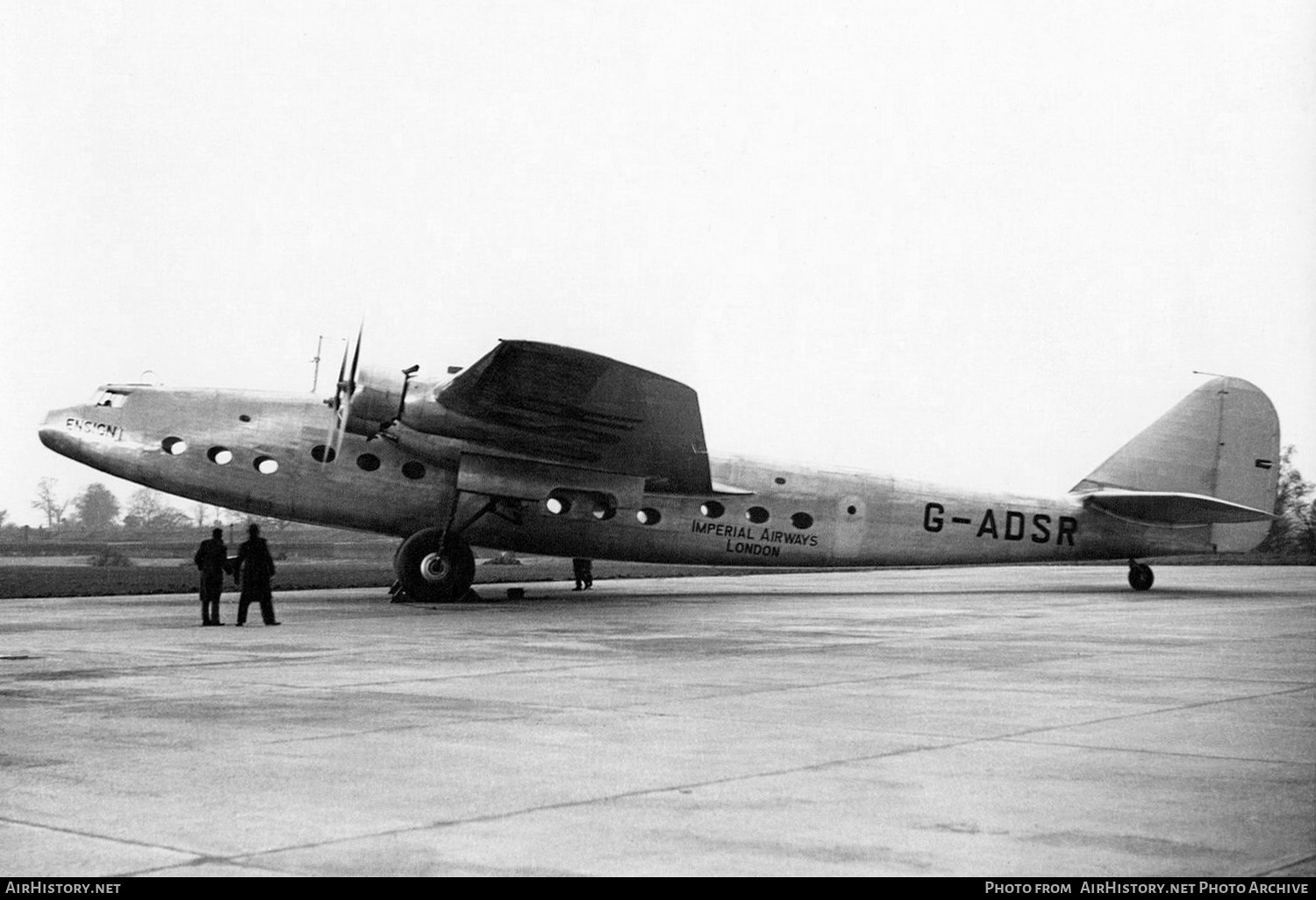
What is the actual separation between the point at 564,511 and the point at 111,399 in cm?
764

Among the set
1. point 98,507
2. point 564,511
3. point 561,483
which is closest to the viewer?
point 561,483

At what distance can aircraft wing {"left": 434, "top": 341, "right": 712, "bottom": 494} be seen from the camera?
18812mm

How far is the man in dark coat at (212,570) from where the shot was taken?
1739 centimetres

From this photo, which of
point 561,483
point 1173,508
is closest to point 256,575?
point 561,483

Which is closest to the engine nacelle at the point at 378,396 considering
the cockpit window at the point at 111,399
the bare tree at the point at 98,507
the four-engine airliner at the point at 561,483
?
the four-engine airliner at the point at 561,483

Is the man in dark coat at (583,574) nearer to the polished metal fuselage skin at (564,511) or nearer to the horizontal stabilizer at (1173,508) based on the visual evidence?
the polished metal fuselage skin at (564,511)

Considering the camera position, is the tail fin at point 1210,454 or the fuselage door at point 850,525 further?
the tail fin at point 1210,454

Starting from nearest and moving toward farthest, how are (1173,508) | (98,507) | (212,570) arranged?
1. (212,570)
2. (1173,508)
3. (98,507)

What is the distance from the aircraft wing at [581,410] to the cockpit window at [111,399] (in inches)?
225

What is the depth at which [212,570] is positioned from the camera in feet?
58.1

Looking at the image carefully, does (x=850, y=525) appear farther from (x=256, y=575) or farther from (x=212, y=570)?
(x=212, y=570)

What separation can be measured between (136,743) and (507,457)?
46.1 ft
